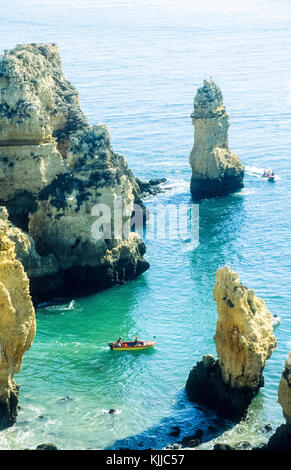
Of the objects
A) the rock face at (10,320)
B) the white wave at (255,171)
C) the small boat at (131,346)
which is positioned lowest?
the small boat at (131,346)

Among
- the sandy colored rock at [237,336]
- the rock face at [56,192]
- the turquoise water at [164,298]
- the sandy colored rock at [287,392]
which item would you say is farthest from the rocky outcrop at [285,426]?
the rock face at [56,192]

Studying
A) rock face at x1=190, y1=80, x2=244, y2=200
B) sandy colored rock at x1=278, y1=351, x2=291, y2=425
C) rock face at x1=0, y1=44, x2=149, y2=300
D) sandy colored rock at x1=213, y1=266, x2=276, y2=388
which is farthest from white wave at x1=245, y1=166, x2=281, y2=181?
sandy colored rock at x1=278, y1=351, x2=291, y2=425

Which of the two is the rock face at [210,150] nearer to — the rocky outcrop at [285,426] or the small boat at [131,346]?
the small boat at [131,346]

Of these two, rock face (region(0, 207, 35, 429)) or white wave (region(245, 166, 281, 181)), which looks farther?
white wave (region(245, 166, 281, 181))

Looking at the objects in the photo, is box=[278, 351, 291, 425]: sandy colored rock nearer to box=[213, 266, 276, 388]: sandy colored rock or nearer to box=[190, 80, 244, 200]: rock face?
box=[213, 266, 276, 388]: sandy colored rock

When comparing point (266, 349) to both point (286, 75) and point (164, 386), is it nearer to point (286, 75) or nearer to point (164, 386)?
point (164, 386)
